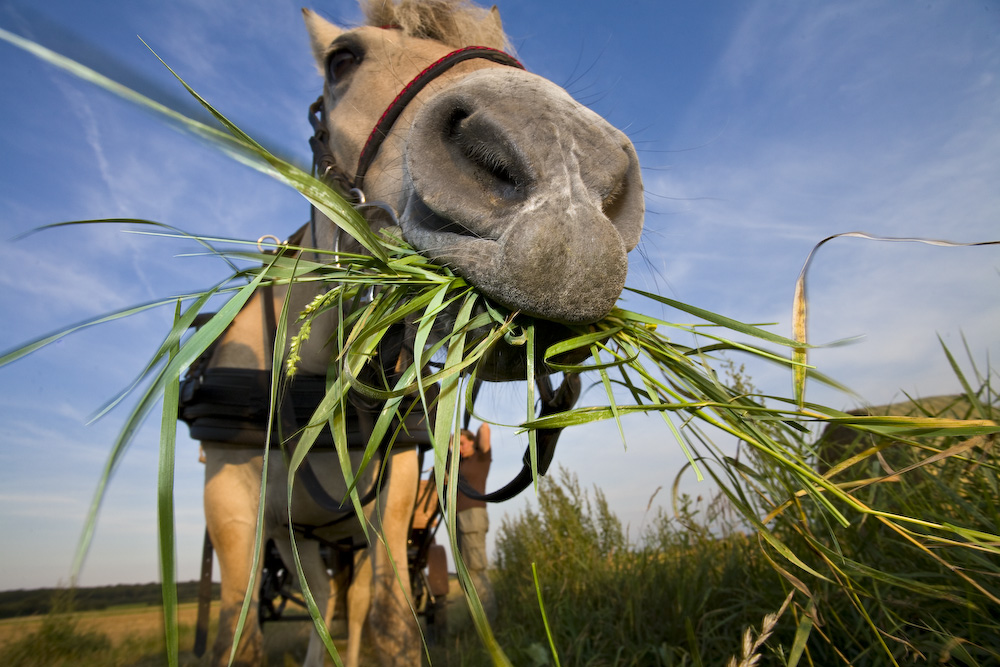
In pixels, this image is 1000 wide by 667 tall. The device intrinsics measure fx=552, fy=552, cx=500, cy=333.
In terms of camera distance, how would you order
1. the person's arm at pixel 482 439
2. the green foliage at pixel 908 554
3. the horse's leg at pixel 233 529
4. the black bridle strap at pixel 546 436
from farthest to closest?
1. the person's arm at pixel 482 439
2. the horse's leg at pixel 233 529
3. the black bridle strap at pixel 546 436
4. the green foliage at pixel 908 554

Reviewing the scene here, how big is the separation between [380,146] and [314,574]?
269cm

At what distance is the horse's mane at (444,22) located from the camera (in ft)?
7.07

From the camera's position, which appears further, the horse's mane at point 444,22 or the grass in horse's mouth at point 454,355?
the horse's mane at point 444,22

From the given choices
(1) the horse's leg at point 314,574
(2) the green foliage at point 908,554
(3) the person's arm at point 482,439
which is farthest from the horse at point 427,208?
(3) the person's arm at point 482,439

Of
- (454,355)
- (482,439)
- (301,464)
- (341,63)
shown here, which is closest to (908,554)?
(454,355)

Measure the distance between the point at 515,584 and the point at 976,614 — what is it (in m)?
3.87

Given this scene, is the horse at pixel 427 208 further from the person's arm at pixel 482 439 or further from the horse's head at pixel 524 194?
the person's arm at pixel 482 439

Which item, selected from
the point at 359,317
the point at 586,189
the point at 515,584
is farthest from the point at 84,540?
the point at 515,584

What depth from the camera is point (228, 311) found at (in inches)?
40.7

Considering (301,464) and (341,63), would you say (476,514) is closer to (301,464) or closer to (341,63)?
(301,464)

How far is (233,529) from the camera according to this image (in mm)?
2160

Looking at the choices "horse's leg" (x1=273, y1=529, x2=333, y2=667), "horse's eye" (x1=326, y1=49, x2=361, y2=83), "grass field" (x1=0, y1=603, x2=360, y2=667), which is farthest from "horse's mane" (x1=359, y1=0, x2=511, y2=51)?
"horse's leg" (x1=273, y1=529, x2=333, y2=667)

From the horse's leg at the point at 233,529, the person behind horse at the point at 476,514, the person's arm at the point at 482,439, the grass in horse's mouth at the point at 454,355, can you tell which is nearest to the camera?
the grass in horse's mouth at the point at 454,355

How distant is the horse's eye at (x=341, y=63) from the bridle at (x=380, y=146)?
8.3 inches
